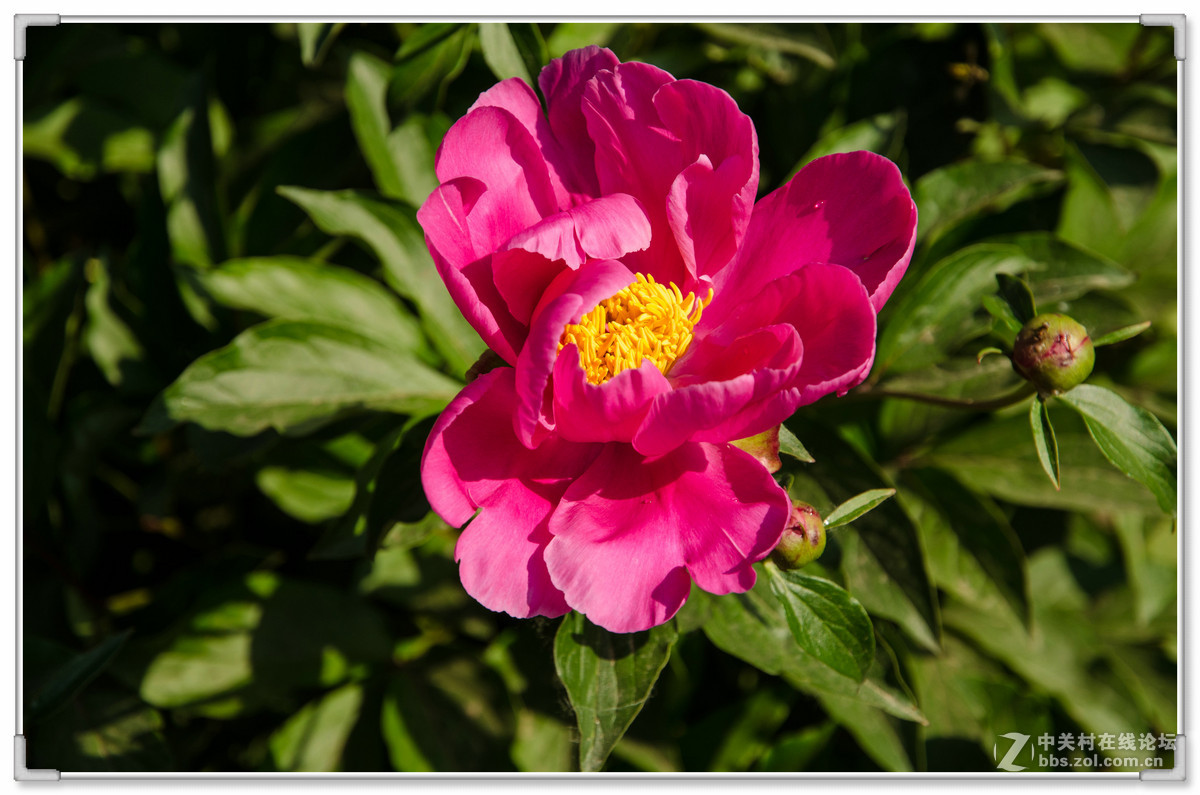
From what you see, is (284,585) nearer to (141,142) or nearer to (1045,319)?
(141,142)

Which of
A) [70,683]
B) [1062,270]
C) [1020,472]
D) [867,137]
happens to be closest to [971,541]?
[1020,472]

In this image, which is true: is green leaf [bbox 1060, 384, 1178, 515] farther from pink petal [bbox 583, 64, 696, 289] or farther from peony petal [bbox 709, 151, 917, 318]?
pink petal [bbox 583, 64, 696, 289]

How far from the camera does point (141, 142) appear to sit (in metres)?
2.22

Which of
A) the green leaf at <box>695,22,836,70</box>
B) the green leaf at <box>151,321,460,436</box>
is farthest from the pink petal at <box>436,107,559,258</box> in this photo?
the green leaf at <box>695,22,836,70</box>

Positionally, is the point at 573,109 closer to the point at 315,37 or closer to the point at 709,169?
the point at 709,169

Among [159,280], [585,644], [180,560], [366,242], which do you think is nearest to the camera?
[585,644]

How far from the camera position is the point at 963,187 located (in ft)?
5.15

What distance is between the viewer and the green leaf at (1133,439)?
1145 mm

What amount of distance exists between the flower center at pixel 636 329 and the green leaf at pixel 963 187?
58 centimetres

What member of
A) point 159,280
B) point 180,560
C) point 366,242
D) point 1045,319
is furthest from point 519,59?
point 180,560

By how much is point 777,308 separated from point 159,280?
1.48 m

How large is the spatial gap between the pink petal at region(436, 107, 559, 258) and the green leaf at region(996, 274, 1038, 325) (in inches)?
23.8

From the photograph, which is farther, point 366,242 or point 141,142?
point 141,142

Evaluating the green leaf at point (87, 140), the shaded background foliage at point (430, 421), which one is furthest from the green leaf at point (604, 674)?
the green leaf at point (87, 140)
